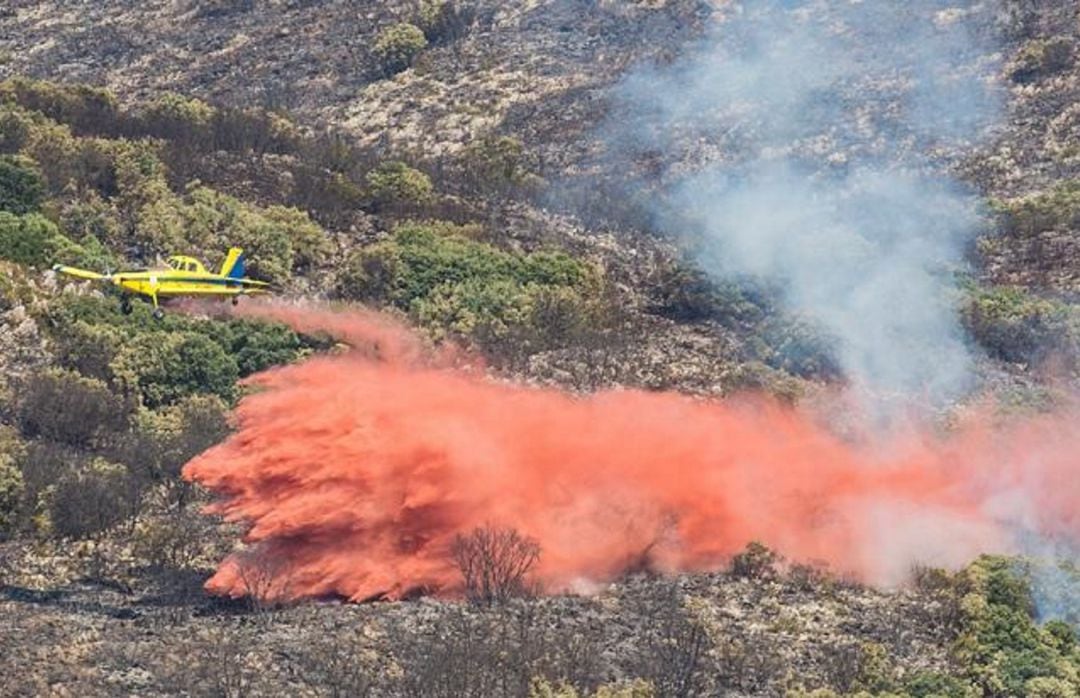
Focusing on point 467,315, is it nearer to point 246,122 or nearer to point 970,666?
point 246,122

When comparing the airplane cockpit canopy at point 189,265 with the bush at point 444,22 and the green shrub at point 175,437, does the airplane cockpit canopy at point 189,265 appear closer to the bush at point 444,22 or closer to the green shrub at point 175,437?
the green shrub at point 175,437

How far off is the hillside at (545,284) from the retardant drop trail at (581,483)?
0.43 meters

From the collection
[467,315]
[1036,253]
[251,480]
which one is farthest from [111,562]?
[1036,253]

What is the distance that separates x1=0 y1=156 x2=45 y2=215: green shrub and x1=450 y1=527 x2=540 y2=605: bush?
48.5 metres

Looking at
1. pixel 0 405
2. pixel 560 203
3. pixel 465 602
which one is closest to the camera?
pixel 465 602

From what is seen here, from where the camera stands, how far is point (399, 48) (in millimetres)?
131125

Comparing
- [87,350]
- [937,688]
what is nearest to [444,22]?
[87,350]

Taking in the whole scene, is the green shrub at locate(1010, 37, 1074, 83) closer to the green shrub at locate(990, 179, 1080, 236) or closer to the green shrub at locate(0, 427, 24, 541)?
the green shrub at locate(990, 179, 1080, 236)

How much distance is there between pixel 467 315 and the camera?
81.3 meters

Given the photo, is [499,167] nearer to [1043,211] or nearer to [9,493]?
[1043,211]

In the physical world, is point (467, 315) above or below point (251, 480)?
above

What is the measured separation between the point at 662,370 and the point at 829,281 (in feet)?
37.8

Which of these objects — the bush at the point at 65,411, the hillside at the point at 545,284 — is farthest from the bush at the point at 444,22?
the bush at the point at 65,411

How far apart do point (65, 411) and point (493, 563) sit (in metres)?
25.0
